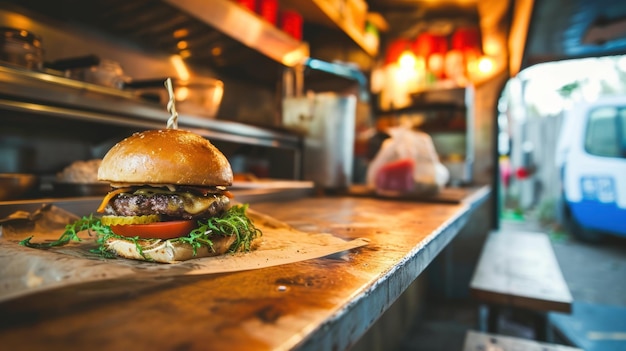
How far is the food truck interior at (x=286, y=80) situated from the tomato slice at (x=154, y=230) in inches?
14.5

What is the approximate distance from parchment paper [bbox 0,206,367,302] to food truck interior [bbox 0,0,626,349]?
18 centimetres

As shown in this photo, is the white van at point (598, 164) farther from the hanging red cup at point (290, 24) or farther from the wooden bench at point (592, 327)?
the hanging red cup at point (290, 24)

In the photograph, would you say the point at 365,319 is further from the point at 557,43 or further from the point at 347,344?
the point at 557,43

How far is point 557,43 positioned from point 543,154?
8.44m

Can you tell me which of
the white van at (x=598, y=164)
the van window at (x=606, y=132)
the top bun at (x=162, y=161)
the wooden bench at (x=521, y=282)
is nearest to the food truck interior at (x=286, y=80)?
the top bun at (x=162, y=161)

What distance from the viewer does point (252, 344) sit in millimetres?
433

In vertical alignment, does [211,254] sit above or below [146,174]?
below

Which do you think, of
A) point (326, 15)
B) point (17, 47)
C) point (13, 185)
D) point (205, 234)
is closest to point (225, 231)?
point (205, 234)

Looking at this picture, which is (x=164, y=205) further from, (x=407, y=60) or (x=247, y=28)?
(x=407, y=60)

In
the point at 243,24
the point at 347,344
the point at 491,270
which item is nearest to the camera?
the point at 347,344

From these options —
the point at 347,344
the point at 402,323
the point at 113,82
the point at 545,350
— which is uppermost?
the point at 113,82

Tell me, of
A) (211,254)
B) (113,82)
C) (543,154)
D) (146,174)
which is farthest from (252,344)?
(543,154)

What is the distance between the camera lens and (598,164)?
610 cm

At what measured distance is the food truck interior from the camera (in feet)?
5.79
